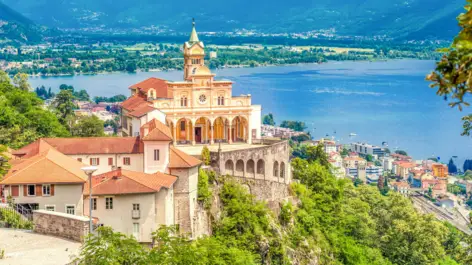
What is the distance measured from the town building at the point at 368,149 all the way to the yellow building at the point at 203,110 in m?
90.4

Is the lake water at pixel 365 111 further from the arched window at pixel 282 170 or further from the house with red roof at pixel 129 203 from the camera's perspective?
the house with red roof at pixel 129 203

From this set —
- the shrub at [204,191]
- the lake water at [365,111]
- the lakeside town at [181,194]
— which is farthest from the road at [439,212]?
the shrub at [204,191]

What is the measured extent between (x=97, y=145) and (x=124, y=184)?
6.18 m

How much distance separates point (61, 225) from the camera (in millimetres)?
22422

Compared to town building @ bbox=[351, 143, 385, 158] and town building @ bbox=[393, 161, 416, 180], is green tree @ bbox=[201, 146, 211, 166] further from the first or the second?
town building @ bbox=[351, 143, 385, 158]

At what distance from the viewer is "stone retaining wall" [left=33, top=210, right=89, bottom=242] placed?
22.0 m

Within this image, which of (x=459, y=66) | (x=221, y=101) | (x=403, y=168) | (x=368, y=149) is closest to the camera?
(x=459, y=66)

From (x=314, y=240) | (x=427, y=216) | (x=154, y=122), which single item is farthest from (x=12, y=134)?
(x=427, y=216)

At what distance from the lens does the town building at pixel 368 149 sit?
132 meters

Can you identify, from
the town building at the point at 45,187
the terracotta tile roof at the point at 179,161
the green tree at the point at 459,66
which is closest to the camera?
the green tree at the point at 459,66

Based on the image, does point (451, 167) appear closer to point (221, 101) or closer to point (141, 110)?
point (221, 101)

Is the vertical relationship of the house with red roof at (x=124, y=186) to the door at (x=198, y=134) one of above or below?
below

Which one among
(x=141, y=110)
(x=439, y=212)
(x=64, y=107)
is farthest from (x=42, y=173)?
(x=439, y=212)

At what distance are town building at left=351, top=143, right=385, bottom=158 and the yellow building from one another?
90439mm
